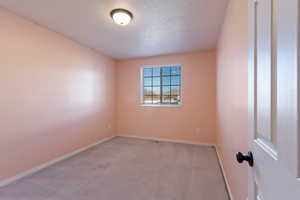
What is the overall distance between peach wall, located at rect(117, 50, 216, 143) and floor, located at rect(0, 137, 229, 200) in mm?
702

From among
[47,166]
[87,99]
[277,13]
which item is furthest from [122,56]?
[277,13]

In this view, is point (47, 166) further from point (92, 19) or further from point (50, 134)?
point (92, 19)

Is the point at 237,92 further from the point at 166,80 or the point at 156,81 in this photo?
the point at 156,81

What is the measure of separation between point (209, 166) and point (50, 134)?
2.83m

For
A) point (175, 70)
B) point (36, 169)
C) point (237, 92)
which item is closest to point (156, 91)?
point (175, 70)

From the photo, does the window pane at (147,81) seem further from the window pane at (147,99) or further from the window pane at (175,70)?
the window pane at (175,70)

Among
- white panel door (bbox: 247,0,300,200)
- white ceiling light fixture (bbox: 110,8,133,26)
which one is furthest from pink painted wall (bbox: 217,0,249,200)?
white ceiling light fixture (bbox: 110,8,133,26)

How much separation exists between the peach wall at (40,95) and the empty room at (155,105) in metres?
0.02

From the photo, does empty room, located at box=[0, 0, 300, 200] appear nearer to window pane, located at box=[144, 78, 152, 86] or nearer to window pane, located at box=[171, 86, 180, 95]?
window pane, located at box=[171, 86, 180, 95]

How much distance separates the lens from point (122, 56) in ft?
13.4

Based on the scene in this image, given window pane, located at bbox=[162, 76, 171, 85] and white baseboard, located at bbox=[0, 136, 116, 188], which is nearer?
white baseboard, located at bbox=[0, 136, 116, 188]

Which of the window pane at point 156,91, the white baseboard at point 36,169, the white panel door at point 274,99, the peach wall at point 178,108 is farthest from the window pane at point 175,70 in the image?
the white panel door at point 274,99

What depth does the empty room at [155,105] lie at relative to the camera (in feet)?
1.77

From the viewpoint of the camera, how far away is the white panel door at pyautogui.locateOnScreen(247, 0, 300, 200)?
1.29 feet
